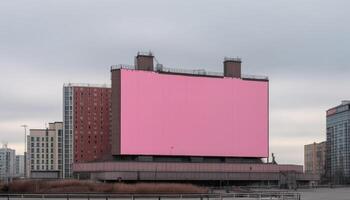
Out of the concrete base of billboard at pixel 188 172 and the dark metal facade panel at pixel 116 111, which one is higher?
the dark metal facade panel at pixel 116 111

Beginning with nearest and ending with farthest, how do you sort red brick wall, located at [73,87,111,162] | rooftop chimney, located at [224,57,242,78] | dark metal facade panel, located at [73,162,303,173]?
dark metal facade panel, located at [73,162,303,173] → rooftop chimney, located at [224,57,242,78] → red brick wall, located at [73,87,111,162]

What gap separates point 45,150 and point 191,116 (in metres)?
70.7

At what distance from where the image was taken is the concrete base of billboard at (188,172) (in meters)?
130

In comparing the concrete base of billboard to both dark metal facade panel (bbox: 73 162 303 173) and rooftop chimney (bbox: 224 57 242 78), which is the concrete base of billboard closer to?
dark metal facade panel (bbox: 73 162 303 173)

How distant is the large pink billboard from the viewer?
12900 centimetres

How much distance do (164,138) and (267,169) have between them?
2949 cm

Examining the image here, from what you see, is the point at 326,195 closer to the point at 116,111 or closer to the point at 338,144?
the point at 116,111

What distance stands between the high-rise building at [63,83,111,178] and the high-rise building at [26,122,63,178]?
38.7 ft

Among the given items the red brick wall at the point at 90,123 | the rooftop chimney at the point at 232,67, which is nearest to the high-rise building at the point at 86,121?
the red brick wall at the point at 90,123

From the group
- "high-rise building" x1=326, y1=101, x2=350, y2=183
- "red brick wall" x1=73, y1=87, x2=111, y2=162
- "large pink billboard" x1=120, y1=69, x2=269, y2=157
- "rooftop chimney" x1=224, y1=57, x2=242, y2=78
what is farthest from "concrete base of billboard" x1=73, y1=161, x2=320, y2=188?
"high-rise building" x1=326, y1=101, x2=350, y2=183

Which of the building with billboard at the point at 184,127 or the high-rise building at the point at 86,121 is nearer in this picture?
the building with billboard at the point at 184,127

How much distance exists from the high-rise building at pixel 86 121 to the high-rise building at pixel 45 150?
11.8m

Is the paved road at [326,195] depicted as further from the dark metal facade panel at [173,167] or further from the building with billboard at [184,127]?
the dark metal facade panel at [173,167]

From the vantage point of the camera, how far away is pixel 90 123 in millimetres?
169750
